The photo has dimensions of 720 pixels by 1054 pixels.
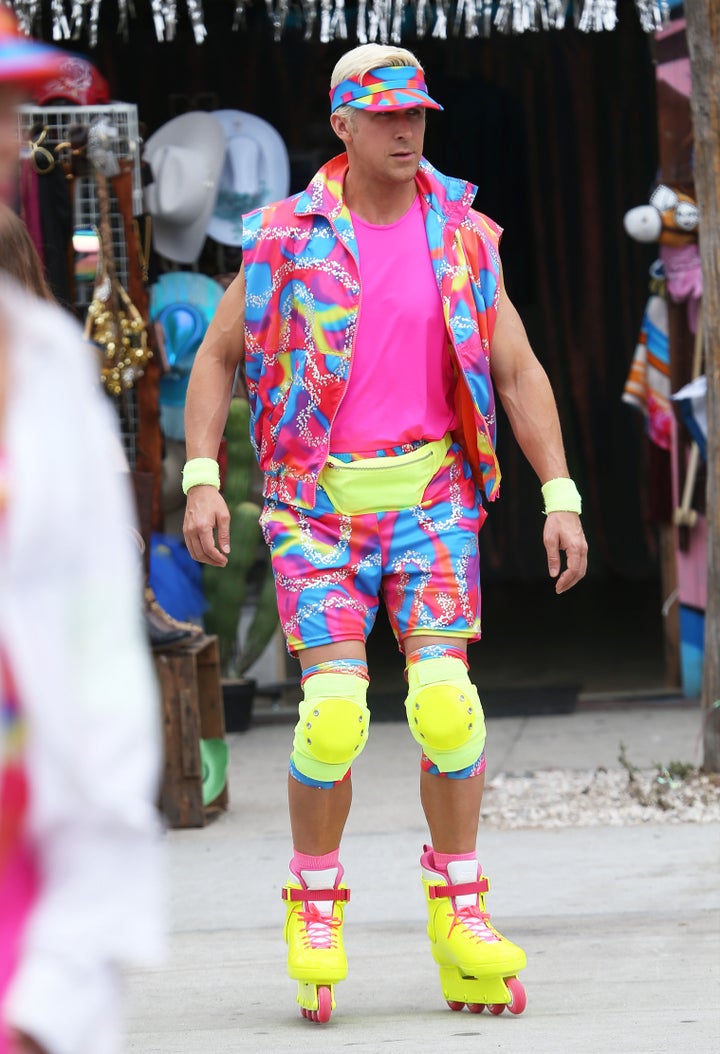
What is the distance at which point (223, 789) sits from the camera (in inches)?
241

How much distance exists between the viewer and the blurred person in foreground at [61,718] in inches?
57.3

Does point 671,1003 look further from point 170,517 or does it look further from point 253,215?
point 170,517

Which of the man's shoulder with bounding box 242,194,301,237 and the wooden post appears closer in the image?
the man's shoulder with bounding box 242,194,301,237

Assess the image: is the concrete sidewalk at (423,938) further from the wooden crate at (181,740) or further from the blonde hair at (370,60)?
the blonde hair at (370,60)

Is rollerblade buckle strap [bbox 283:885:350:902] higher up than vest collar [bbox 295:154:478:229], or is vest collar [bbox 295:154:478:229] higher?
vest collar [bbox 295:154:478:229]

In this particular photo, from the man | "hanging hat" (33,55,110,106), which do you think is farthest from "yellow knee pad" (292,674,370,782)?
"hanging hat" (33,55,110,106)

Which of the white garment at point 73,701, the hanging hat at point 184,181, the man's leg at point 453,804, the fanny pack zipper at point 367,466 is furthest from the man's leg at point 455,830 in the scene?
the hanging hat at point 184,181

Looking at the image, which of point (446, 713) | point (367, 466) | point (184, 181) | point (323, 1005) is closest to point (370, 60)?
point (367, 466)

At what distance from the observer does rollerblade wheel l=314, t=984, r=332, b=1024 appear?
148 inches

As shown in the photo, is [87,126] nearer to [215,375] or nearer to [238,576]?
[238,576]

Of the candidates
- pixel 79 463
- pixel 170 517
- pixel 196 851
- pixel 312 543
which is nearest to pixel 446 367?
pixel 312 543

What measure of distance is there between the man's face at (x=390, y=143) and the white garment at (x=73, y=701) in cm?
248

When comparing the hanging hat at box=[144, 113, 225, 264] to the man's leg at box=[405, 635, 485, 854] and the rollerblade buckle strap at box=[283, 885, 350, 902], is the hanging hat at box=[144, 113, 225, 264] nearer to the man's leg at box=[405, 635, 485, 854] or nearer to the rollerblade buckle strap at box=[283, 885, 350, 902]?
the man's leg at box=[405, 635, 485, 854]

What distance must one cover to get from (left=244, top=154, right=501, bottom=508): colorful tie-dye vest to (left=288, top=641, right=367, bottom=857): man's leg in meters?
0.46
